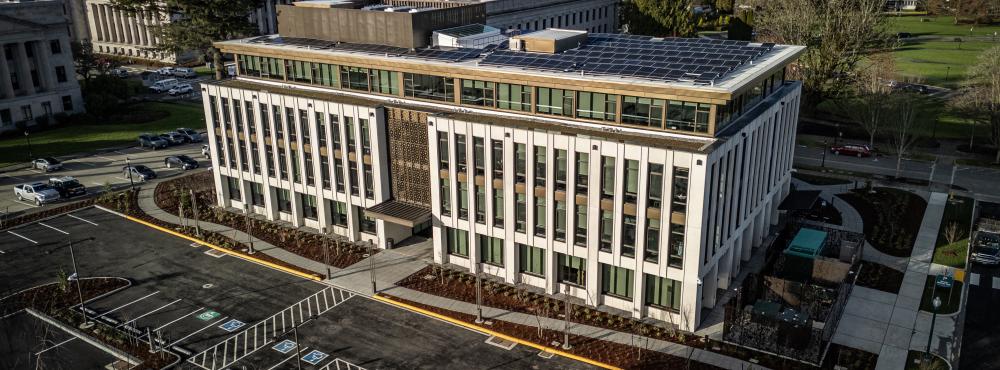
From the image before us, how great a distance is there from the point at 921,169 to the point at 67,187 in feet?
303

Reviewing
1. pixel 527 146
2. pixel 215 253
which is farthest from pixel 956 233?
pixel 215 253

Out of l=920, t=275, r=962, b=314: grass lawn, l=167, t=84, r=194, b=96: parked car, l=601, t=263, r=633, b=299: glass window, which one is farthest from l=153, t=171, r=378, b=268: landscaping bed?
l=167, t=84, r=194, b=96: parked car

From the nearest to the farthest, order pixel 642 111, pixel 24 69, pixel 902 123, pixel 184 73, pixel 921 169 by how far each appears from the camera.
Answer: pixel 642 111 → pixel 902 123 → pixel 921 169 → pixel 24 69 → pixel 184 73

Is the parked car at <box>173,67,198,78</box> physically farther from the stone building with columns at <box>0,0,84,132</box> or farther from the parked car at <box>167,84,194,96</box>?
the stone building with columns at <box>0,0,84,132</box>

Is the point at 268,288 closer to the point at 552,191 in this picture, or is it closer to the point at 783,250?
the point at 552,191

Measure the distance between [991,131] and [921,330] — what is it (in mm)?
47483

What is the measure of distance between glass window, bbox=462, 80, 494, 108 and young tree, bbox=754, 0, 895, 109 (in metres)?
54.3

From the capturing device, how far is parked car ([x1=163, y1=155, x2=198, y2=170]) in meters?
83.9

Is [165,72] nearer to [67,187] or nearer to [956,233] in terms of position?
[67,187]

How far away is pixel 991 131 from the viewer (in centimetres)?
8175

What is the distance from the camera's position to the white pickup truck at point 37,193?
7350 centimetres

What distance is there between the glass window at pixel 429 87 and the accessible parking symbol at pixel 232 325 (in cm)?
2169

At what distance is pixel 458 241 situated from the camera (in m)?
56.4

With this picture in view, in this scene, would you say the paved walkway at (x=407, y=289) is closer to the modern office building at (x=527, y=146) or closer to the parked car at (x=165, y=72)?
the modern office building at (x=527, y=146)
